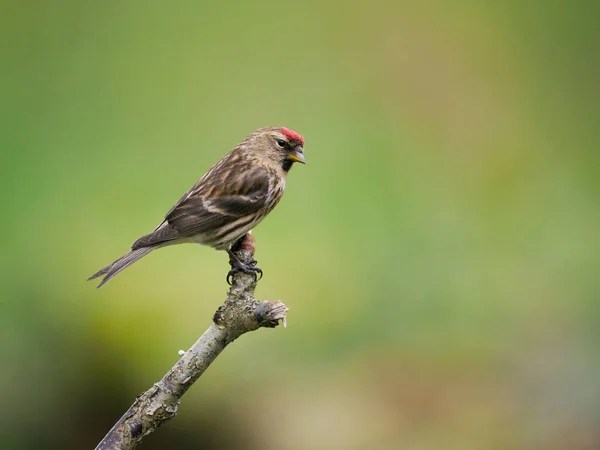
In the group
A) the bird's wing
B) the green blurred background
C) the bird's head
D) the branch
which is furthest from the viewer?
the green blurred background

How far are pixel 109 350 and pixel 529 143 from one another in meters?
3.64

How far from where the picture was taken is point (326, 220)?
5.74m

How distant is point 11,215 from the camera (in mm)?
5289

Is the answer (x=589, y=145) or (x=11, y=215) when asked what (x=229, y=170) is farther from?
(x=589, y=145)

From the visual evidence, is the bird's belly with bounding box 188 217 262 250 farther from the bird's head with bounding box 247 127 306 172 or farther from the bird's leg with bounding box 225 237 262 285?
the bird's head with bounding box 247 127 306 172

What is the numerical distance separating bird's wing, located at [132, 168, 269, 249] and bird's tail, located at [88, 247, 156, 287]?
0.08 feet

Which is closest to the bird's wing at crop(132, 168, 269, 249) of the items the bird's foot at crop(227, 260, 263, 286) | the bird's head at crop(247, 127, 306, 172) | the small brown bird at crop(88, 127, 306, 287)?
the small brown bird at crop(88, 127, 306, 287)

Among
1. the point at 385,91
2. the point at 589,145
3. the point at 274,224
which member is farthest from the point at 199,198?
the point at 589,145

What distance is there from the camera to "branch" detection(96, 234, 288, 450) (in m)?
2.32

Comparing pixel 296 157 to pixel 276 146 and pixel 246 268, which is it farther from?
pixel 246 268

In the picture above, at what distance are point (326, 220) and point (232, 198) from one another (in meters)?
2.10

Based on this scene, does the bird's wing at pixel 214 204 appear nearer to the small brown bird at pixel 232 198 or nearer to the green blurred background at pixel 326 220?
the small brown bird at pixel 232 198

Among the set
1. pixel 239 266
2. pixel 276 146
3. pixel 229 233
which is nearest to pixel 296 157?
pixel 276 146

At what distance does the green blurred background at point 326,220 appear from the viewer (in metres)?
4.55
